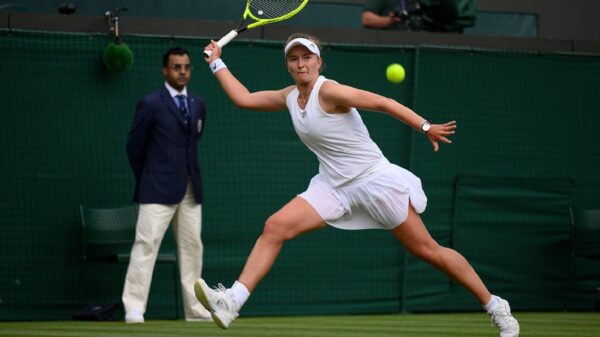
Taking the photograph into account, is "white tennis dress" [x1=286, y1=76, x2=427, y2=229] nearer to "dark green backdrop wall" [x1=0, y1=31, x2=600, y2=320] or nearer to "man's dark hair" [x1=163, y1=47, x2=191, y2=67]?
"man's dark hair" [x1=163, y1=47, x2=191, y2=67]

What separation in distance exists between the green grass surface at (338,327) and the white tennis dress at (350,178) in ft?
3.36

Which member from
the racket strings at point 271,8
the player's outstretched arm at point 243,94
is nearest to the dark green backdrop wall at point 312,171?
the racket strings at point 271,8

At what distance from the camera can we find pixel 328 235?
10.4 m

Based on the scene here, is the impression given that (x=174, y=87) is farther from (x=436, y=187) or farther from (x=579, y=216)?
(x=579, y=216)

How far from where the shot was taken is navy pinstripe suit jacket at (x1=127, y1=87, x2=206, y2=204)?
9055 mm

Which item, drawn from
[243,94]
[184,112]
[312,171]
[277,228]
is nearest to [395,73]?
[312,171]

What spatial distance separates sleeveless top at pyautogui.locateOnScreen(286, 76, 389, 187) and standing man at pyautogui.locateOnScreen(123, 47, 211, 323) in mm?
2645

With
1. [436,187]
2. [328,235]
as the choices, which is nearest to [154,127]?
[328,235]

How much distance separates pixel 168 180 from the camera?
9.07m

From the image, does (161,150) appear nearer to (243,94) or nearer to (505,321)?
(243,94)

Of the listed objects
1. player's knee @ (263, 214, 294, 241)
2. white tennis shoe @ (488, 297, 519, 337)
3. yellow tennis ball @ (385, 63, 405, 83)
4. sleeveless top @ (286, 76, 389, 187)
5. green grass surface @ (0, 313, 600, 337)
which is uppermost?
yellow tennis ball @ (385, 63, 405, 83)

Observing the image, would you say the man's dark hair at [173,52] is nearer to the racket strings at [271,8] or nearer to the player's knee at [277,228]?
the racket strings at [271,8]

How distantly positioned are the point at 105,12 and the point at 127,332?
3.81 m

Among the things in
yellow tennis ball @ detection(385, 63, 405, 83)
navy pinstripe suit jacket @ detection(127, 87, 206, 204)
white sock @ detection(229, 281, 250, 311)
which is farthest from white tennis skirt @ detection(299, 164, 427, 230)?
yellow tennis ball @ detection(385, 63, 405, 83)
